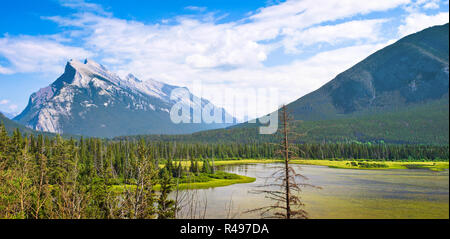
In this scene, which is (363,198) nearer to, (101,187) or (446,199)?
(446,199)

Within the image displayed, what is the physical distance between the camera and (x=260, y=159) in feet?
525

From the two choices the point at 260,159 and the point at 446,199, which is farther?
the point at 260,159
